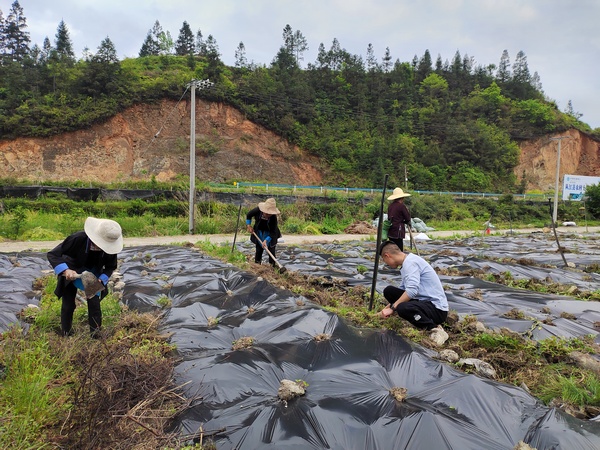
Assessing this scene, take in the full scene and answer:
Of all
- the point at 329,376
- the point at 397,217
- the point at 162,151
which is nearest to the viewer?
the point at 329,376

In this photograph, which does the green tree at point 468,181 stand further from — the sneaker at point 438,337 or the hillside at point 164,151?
the sneaker at point 438,337

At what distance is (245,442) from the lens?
1968 mm

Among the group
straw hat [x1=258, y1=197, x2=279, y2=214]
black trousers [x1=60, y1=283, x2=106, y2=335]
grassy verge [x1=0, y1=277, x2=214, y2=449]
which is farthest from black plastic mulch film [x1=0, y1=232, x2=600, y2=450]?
straw hat [x1=258, y1=197, x2=279, y2=214]

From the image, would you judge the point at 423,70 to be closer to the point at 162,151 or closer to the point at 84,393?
the point at 162,151

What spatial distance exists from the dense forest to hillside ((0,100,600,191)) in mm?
845

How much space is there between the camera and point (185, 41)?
2197 inches

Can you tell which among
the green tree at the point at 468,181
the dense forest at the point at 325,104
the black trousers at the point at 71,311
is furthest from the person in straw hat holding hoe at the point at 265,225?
the green tree at the point at 468,181

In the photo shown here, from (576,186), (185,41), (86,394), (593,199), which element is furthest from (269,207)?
(185,41)

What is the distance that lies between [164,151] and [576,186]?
1222 inches

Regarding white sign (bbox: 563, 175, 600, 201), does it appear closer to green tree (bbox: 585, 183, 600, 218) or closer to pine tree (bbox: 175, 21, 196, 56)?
green tree (bbox: 585, 183, 600, 218)

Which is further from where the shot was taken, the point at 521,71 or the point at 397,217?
the point at 521,71

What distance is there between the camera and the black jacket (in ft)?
10.5

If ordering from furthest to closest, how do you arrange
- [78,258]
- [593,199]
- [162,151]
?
[162,151], [593,199], [78,258]

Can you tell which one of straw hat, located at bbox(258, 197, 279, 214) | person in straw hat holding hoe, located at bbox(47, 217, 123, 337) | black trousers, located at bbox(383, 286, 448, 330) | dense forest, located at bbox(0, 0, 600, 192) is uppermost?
dense forest, located at bbox(0, 0, 600, 192)
